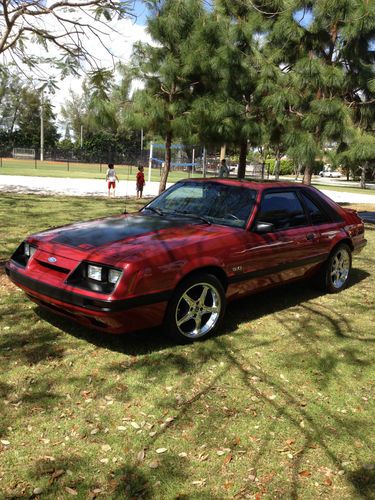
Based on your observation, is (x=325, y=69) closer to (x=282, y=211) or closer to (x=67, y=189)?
(x=282, y=211)

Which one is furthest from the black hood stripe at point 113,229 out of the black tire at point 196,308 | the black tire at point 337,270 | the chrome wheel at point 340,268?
the chrome wheel at point 340,268

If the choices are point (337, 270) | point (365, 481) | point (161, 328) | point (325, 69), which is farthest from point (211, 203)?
point (325, 69)

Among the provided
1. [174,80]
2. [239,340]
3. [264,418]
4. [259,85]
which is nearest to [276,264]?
[239,340]

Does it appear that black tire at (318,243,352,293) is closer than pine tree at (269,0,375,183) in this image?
Yes

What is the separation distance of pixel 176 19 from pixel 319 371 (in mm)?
11726

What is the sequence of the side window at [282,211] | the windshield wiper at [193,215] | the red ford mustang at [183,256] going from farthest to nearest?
the side window at [282,211] < the windshield wiper at [193,215] < the red ford mustang at [183,256]

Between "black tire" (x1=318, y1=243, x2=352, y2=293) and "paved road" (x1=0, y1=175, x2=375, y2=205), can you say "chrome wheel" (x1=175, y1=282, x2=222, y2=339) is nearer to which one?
"black tire" (x1=318, y1=243, x2=352, y2=293)

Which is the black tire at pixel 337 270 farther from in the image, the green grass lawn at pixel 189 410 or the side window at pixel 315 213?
the green grass lawn at pixel 189 410

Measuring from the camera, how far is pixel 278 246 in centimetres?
504

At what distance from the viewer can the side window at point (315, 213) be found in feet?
18.8

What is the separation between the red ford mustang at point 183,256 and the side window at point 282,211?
0.01m

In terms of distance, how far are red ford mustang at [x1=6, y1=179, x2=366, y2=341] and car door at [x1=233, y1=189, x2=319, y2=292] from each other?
0.01 m

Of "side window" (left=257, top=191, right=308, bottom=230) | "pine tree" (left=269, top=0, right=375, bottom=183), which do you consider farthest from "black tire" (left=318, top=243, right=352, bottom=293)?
"pine tree" (left=269, top=0, right=375, bottom=183)

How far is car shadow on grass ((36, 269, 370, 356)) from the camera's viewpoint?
14.0ft
